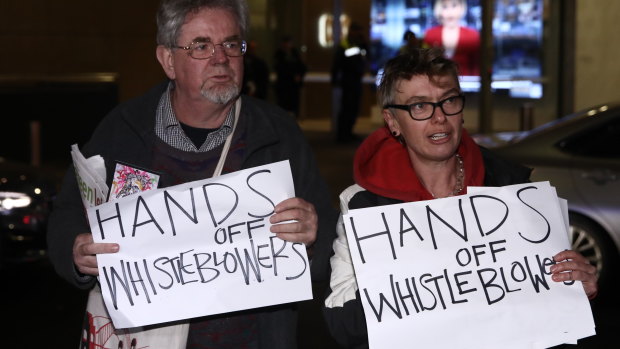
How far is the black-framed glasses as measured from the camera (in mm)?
3424

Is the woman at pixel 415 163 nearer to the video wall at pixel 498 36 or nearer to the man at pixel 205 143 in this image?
the man at pixel 205 143

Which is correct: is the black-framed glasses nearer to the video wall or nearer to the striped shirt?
the striped shirt

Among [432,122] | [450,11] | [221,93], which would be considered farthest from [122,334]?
[450,11]

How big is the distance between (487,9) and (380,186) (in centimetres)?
1563

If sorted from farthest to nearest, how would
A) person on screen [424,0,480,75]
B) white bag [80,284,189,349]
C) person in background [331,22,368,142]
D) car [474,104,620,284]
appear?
person on screen [424,0,480,75] < person in background [331,22,368,142] < car [474,104,620,284] < white bag [80,284,189,349]

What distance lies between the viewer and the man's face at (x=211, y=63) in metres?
3.74

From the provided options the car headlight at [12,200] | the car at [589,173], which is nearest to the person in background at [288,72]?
the car at [589,173]

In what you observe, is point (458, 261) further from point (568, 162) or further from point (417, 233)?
point (568, 162)

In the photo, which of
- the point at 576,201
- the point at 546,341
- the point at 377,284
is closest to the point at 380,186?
the point at 377,284

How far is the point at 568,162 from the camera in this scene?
902cm

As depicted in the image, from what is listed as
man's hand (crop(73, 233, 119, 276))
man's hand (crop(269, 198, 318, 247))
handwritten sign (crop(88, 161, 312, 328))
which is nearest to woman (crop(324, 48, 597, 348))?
man's hand (crop(269, 198, 318, 247))

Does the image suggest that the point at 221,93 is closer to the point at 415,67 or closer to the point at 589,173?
the point at 415,67

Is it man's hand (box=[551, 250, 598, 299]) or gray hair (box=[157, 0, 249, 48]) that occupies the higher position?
gray hair (box=[157, 0, 249, 48])

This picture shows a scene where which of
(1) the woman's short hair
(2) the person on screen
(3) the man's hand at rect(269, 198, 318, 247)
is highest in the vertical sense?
(1) the woman's short hair
